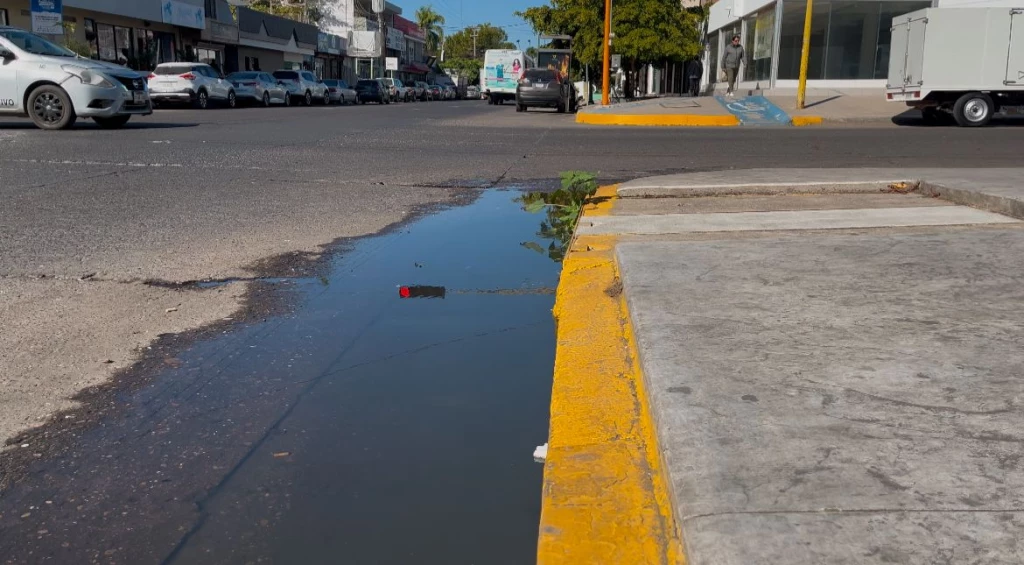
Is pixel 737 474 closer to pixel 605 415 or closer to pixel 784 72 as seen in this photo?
pixel 605 415

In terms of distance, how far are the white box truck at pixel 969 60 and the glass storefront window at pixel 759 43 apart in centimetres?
888

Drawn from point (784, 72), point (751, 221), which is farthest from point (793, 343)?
point (784, 72)

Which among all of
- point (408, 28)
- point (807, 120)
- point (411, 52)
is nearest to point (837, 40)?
point (807, 120)

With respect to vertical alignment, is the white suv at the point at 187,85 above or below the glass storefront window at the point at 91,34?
below

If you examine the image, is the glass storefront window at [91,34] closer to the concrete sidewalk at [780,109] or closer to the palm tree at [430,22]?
the concrete sidewalk at [780,109]

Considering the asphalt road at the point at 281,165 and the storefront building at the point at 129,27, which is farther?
the storefront building at the point at 129,27

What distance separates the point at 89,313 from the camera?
166 inches

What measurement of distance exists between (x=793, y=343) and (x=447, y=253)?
10.4ft

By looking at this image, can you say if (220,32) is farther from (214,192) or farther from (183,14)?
(214,192)

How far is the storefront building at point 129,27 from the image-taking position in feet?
110

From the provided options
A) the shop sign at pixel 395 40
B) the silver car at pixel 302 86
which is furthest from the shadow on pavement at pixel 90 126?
the shop sign at pixel 395 40

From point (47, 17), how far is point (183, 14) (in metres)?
16.6

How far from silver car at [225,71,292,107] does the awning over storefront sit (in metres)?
51.1

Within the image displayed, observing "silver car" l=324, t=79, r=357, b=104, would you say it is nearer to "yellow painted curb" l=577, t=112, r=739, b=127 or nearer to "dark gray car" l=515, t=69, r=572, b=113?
"dark gray car" l=515, t=69, r=572, b=113
